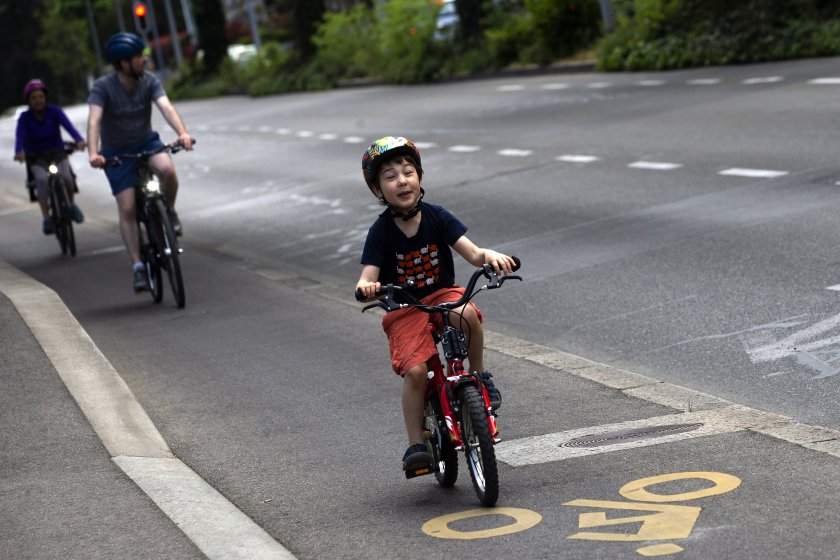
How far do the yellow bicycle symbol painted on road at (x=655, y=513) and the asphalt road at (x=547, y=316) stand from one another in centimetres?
4

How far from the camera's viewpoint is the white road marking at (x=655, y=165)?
16109 mm

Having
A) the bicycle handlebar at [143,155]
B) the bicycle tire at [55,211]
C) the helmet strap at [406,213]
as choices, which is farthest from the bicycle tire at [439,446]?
the bicycle tire at [55,211]

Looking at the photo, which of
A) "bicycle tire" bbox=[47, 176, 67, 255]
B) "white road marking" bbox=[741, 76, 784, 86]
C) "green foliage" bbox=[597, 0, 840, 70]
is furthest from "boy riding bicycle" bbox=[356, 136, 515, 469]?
"green foliage" bbox=[597, 0, 840, 70]

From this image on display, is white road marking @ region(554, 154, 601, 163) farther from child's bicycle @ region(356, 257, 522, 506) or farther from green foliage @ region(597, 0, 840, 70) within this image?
child's bicycle @ region(356, 257, 522, 506)

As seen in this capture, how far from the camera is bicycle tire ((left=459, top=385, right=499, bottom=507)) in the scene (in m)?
5.84

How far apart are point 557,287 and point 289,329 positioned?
1911 mm

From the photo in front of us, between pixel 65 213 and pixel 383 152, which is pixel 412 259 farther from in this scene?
pixel 65 213

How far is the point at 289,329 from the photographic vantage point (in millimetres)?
11031

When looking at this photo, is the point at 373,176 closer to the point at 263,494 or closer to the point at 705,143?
the point at 263,494

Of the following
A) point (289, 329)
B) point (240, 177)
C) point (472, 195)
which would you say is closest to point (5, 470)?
point (289, 329)

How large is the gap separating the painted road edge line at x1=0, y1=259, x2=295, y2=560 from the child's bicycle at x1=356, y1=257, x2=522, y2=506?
79 cm

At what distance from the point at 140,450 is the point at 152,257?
5.46 metres

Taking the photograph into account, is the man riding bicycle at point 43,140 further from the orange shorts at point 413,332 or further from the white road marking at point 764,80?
the orange shorts at point 413,332

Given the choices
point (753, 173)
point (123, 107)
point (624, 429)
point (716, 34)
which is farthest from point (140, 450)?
point (716, 34)
